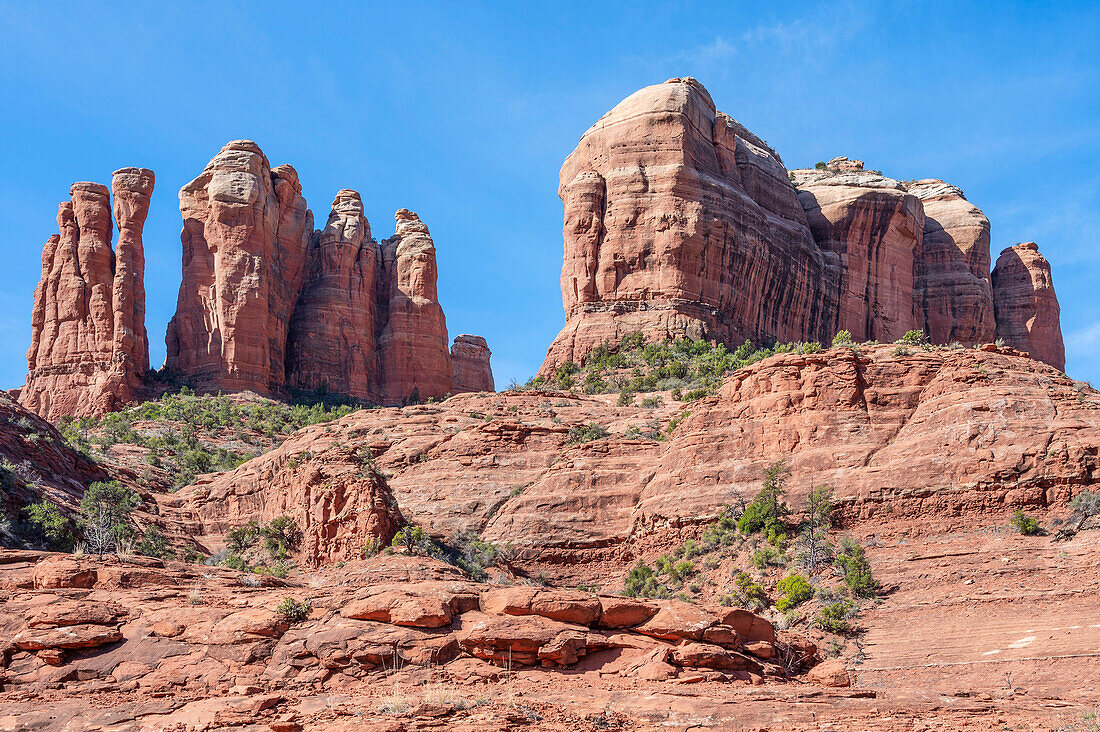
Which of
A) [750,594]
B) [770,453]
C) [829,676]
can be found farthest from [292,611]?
[770,453]

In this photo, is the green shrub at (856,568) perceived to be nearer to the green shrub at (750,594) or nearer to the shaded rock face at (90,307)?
the green shrub at (750,594)

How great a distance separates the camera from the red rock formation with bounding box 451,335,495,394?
342 feet

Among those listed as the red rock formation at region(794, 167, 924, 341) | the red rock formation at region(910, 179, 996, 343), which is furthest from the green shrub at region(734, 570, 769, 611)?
the red rock formation at region(910, 179, 996, 343)

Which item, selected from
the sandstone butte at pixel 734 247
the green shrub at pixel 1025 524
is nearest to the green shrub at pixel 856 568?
the green shrub at pixel 1025 524

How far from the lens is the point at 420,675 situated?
650 inches

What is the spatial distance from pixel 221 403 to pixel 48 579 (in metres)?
58.0

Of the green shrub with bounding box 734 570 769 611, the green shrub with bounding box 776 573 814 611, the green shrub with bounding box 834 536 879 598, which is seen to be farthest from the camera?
the green shrub with bounding box 734 570 769 611

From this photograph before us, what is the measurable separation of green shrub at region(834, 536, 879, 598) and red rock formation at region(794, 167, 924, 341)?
163 feet

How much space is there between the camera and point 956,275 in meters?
90.9

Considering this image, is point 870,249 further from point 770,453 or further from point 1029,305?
point 770,453

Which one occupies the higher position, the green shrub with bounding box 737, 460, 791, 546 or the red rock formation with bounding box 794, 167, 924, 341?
the red rock formation with bounding box 794, 167, 924, 341

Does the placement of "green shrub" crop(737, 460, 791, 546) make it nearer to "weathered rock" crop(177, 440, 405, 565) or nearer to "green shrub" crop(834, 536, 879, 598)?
"green shrub" crop(834, 536, 879, 598)

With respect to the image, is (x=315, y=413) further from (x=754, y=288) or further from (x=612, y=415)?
(x=754, y=288)

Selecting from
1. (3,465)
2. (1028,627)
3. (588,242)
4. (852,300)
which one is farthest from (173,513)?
(852,300)
